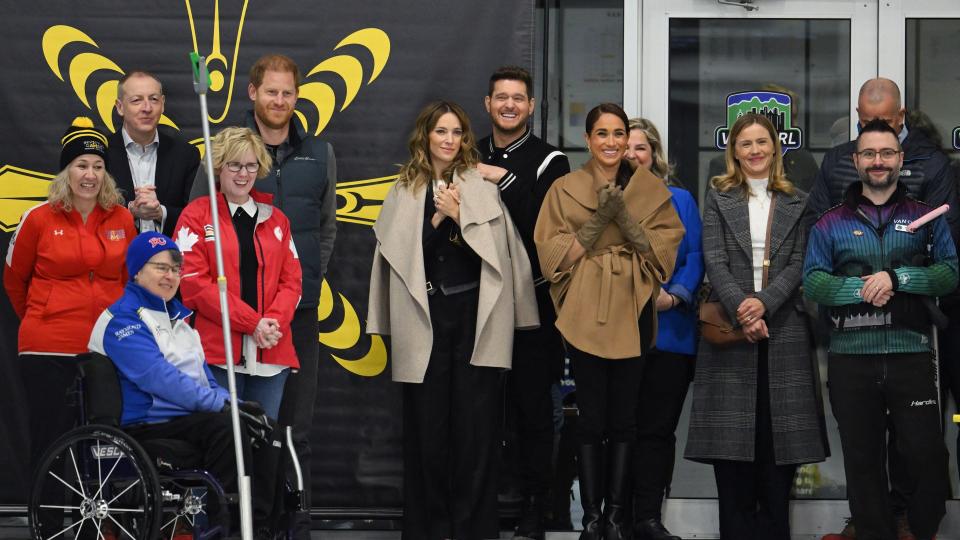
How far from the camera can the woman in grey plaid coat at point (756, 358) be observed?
5.86 m

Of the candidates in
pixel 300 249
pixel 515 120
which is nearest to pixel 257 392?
pixel 300 249

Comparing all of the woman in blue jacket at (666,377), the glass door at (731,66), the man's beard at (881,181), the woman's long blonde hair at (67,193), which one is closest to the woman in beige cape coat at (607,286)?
the woman in blue jacket at (666,377)

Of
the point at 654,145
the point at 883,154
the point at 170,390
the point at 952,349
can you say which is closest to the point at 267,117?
the point at 170,390

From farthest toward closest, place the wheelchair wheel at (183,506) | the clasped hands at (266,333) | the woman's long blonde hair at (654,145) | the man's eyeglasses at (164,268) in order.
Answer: the woman's long blonde hair at (654,145)
the clasped hands at (266,333)
the man's eyeglasses at (164,268)
the wheelchair wheel at (183,506)

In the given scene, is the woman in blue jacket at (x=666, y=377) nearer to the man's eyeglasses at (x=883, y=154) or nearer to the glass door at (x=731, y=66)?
the glass door at (x=731, y=66)

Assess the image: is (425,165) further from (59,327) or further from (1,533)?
(1,533)

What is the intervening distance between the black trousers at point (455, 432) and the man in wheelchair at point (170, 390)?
79 centimetres

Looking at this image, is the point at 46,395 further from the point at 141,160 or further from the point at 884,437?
the point at 884,437

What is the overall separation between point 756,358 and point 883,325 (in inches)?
20.7

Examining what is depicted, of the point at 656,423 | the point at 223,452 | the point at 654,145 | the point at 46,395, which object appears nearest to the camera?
the point at 223,452

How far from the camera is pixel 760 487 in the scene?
6.01m

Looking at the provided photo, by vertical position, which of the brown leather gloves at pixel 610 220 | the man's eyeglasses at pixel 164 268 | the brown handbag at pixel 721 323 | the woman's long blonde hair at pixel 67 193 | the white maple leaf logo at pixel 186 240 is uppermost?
the woman's long blonde hair at pixel 67 193

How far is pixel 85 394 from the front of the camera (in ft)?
16.5

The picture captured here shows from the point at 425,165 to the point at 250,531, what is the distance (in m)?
1.93
